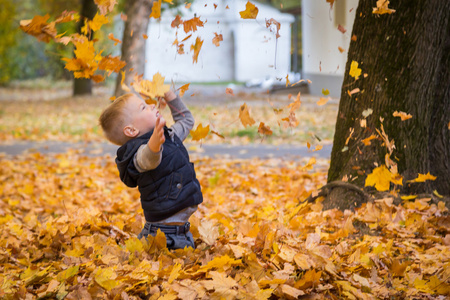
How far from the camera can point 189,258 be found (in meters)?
3.02

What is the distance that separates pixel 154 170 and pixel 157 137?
15.1 inches

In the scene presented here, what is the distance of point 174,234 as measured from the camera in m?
3.12

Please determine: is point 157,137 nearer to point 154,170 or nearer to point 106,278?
point 154,170

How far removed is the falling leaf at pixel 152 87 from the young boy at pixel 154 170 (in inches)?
2.2

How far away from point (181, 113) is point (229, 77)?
37.6 meters

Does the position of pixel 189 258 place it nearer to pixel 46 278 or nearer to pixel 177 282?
pixel 177 282

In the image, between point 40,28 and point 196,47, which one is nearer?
point 40,28

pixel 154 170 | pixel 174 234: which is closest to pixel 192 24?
pixel 154 170

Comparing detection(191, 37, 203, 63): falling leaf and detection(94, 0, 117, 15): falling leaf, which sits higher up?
detection(94, 0, 117, 15): falling leaf

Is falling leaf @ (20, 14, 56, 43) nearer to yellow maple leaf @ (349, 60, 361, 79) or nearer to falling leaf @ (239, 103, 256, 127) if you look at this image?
falling leaf @ (239, 103, 256, 127)

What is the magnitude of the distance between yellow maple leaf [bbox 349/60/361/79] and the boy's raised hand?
6.30ft

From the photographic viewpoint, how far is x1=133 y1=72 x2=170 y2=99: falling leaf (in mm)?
3033

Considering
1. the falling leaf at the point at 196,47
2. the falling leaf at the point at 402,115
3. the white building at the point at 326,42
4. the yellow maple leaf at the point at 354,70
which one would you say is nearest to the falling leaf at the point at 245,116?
the falling leaf at the point at 196,47

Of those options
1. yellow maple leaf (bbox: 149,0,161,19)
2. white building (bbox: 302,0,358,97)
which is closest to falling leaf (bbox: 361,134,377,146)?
yellow maple leaf (bbox: 149,0,161,19)
